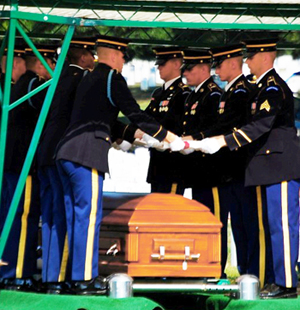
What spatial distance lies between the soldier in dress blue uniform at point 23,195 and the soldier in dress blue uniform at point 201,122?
4.53 ft

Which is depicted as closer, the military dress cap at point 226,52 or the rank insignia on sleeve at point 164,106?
the military dress cap at point 226,52

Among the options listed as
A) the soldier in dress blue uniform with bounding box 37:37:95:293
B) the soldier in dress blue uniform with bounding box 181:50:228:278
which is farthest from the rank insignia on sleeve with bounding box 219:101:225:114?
the soldier in dress blue uniform with bounding box 37:37:95:293

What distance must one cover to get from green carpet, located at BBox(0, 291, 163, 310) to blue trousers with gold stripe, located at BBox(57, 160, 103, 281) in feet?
1.11

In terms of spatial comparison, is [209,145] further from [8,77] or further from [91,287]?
[8,77]

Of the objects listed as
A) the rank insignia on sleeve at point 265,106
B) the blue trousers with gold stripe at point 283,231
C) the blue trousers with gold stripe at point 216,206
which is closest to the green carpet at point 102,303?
the blue trousers with gold stripe at point 283,231

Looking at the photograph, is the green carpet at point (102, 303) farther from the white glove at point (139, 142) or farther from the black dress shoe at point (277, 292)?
the white glove at point (139, 142)

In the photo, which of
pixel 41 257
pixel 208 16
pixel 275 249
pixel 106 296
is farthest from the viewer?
pixel 208 16

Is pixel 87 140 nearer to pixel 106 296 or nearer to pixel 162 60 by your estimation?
pixel 106 296

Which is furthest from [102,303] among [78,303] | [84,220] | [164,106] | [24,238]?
[164,106]

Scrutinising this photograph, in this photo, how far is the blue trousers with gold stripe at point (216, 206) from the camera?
34.6 ft

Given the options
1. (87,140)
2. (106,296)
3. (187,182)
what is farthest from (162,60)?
(106,296)

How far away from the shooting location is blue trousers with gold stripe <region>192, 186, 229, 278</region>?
34.6ft

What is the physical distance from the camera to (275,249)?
946 cm

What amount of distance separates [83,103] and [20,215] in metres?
1.24
